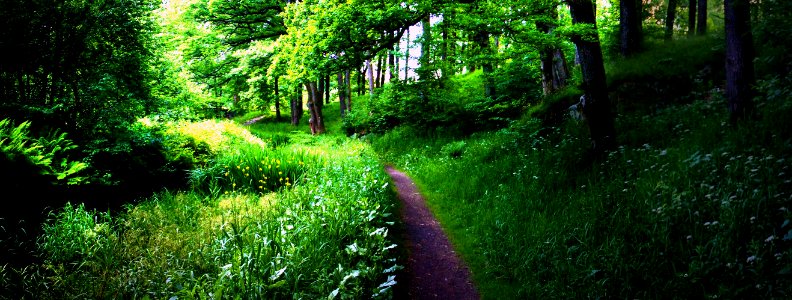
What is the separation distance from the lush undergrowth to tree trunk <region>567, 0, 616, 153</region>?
14.4 ft

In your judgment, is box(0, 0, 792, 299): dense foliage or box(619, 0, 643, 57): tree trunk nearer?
box(0, 0, 792, 299): dense foliage

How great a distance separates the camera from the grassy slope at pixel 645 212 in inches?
150

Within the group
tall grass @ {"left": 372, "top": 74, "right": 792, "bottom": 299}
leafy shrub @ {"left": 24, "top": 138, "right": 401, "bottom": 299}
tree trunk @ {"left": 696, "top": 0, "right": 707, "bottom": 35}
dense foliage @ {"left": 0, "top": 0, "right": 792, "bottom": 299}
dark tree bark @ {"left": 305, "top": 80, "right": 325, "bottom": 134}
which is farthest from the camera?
dark tree bark @ {"left": 305, "top": 80, "right": 325, "bottom": 134}

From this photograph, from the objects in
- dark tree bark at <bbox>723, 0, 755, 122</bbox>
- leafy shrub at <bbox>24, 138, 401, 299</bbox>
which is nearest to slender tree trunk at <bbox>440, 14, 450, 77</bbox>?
leafy shrub at <bbox>24, 138, 401, 299</bbox>

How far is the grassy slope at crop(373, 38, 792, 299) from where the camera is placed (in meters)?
3.81

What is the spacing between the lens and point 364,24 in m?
9.45

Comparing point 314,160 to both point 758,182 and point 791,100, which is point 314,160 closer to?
point 758,182

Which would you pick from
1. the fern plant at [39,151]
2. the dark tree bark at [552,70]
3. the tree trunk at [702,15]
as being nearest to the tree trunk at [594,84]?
the dark tree bark at [552,70]

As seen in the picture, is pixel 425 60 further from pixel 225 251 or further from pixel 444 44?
pixel 225 251

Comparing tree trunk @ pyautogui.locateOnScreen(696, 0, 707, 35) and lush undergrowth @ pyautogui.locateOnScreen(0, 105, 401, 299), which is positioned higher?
tree trunk @ pyautogui.locateOnScreen(696, 0, 707, 35)

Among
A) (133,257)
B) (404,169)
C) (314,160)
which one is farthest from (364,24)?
(133,257)

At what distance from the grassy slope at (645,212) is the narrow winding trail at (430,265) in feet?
0.75

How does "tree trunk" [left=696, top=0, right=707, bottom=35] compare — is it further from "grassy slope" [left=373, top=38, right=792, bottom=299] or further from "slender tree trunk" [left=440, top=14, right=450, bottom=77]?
"slender tree trunk" [left=440, top=14, right=450, bottom=77]

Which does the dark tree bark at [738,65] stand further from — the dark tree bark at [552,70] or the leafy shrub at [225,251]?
the leafy shrub at [225,251]
